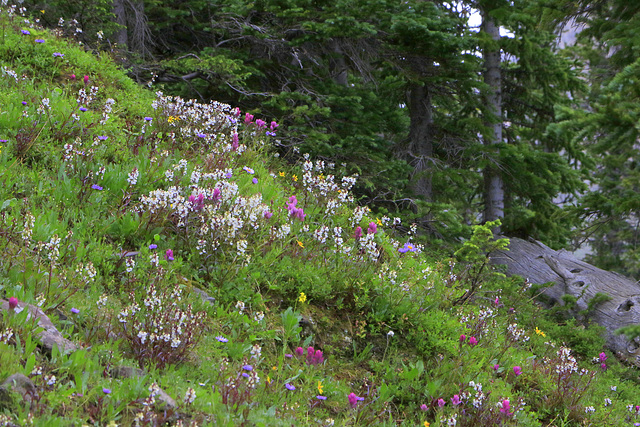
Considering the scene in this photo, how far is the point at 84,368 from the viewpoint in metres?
3.09

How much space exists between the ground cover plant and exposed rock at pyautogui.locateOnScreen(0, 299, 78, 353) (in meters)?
0.02

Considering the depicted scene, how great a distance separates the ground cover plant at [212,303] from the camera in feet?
10.4

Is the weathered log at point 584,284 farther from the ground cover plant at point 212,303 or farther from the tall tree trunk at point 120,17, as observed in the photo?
the tall tree trunk at point 120,17

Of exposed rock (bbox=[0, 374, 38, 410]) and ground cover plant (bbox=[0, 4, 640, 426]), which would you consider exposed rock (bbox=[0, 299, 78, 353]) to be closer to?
ground cover plant (bbox=[0, 4, 640, 426])

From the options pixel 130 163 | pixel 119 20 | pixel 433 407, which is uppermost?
pixel 119 20

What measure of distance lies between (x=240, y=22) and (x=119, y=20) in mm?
2512

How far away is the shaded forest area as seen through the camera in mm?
8766

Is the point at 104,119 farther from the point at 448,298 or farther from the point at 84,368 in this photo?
the point at 448,298

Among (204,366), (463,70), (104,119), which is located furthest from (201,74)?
(204,366)

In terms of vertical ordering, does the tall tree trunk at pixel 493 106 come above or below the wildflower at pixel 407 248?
above

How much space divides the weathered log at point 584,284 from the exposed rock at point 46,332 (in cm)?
772

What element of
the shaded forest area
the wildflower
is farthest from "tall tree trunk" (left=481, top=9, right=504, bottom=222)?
the wildflower

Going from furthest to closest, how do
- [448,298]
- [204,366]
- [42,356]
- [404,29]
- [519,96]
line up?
[519,96]
[404,29]
[448,298]
[204,366]
[42,356]

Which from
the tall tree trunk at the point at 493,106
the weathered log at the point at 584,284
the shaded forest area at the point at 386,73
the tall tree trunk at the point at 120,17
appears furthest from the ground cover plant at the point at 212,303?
the tall tree trunk at the point at 493,106
